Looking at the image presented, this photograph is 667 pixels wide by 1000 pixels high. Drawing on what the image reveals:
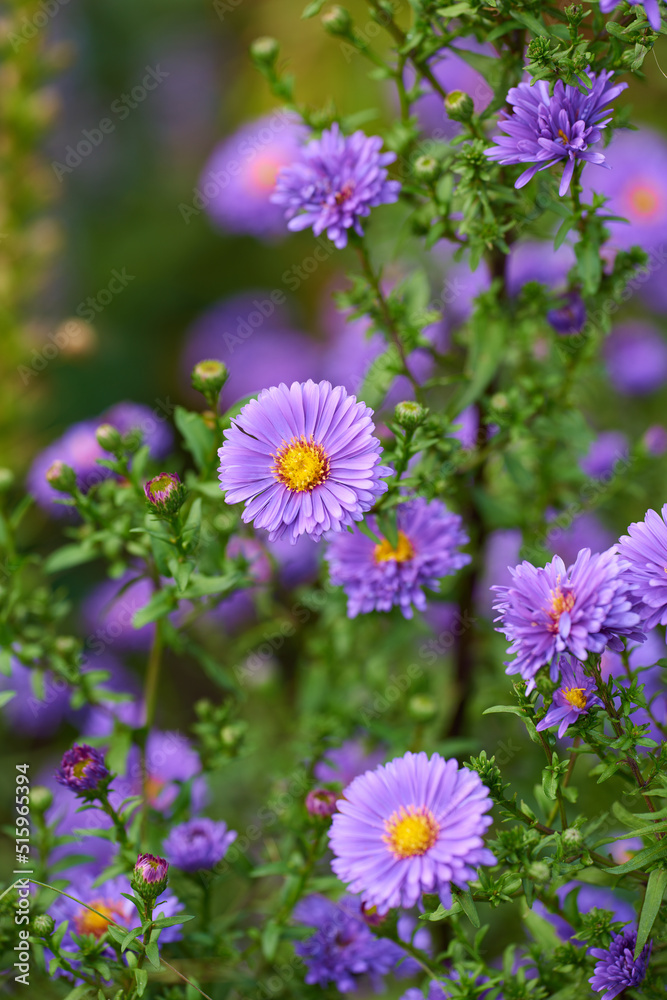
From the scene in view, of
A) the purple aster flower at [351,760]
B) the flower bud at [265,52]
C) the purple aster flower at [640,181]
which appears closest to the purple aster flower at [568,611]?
the purple aster flower at [351,760]

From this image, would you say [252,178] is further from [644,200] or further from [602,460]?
[602,460]

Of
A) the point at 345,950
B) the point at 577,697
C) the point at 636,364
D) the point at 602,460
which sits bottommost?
the point at 345,950

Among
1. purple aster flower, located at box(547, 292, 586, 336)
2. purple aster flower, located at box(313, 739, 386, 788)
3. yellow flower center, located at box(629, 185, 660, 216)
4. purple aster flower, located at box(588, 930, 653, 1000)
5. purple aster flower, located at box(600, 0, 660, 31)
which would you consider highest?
yellow flower center, located at box(629, 185, 660, 216)

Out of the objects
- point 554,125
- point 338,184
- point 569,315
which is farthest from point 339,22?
point 569,315

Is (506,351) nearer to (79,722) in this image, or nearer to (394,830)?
(394,830)

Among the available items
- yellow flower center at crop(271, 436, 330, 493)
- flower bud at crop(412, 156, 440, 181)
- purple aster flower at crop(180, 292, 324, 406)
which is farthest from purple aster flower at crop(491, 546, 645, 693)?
purple aster flower at crop(180, 292, 324, 406)

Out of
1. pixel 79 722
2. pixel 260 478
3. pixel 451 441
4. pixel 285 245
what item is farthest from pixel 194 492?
pixel 285 245

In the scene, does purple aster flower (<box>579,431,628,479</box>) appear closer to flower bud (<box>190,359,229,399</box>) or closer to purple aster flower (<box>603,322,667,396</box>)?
purple aster flower (<box>603,322,667,396</box>)
